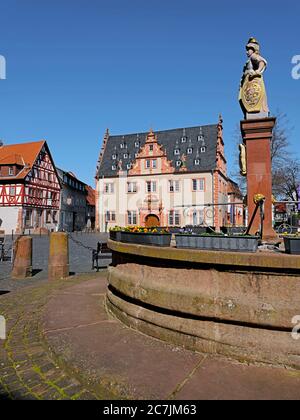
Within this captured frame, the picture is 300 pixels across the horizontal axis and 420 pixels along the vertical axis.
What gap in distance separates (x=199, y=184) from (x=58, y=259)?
35.0 m

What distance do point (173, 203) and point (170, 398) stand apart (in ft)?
135

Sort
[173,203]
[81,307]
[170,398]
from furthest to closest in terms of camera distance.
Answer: [173,203]
[81,307]
[170,398]

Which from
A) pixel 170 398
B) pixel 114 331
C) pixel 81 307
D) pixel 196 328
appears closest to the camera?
pixel 170 398

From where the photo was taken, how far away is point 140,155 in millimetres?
45625

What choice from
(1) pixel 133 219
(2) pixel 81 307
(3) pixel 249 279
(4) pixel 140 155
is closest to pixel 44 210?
(1) pixel 133 219

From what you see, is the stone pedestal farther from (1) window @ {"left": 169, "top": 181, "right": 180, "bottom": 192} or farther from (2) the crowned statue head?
(1) window @ {"left": 169, "top": 181, "right": 180, "bottom": 192}

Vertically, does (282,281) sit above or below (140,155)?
below

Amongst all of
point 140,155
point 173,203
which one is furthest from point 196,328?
point 140,155

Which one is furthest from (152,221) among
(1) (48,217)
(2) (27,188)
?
(2) (27,188)

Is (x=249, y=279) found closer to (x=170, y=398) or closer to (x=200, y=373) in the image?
(x=200, y=373)

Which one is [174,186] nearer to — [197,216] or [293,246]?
[197,216]

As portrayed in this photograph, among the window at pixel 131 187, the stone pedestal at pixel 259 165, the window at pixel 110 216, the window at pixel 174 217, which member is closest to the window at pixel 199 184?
the window at pixel 174 217
